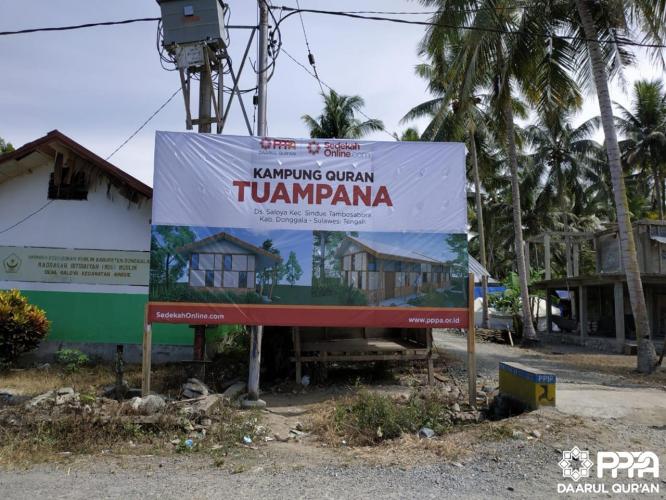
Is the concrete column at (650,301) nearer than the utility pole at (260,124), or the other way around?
the utility pole at (260,124)

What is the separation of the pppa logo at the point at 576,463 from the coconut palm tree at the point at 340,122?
2710 cm

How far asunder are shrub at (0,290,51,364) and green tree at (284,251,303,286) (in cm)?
576

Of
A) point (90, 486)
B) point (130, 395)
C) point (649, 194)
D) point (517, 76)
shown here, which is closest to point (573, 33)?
point (517, 76)

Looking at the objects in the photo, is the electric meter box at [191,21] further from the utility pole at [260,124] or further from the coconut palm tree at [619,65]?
the coconut palm tree at [619,65]

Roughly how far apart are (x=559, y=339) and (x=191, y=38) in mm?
20147

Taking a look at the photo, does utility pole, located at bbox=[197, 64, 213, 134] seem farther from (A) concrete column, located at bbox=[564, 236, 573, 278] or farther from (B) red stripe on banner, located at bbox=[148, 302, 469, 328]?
(A) concrete column, located at bbox=[564, 236, 573, 278]

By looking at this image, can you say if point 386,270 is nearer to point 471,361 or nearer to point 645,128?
point 471,361

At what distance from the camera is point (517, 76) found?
16375mm

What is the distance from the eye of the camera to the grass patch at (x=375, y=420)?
256 inches

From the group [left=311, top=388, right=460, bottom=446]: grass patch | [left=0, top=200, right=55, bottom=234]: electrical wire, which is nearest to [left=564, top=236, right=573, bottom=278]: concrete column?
[left=311, top=388, right=460, bottom=446]: grass patch

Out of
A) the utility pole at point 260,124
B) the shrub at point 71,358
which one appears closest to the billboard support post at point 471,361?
the utility pole at point 260,124

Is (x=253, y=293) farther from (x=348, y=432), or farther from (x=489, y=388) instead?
(x=489, y=388)

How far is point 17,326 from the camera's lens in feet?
32.6

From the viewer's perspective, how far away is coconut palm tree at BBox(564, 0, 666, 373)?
38.6 feet
